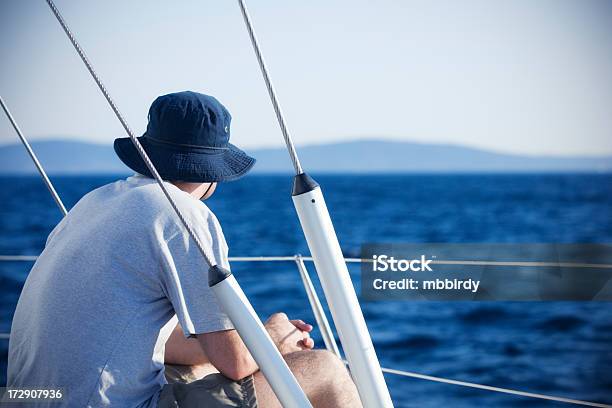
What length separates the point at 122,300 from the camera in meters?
1.24

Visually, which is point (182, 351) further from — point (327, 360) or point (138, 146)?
point (138, 146)

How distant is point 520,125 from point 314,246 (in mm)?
34030

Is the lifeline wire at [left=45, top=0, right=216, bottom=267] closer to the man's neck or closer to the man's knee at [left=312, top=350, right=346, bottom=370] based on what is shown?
the man's neck

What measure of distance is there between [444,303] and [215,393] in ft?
35.0

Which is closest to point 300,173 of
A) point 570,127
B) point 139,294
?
point 139,294

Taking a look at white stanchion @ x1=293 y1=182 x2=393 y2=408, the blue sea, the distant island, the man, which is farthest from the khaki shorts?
the distant island

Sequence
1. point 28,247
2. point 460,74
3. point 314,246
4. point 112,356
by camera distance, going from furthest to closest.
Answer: point 460,74 < point 28,247 < point 112,356 < point 314,246

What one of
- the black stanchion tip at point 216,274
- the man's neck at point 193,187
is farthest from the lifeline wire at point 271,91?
the man's neck at point 193,187

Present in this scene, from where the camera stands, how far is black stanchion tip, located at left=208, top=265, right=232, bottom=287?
1143mm

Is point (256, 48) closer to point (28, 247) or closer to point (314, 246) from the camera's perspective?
point (314, 246)

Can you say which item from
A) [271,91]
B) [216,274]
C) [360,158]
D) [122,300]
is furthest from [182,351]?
[360,158]

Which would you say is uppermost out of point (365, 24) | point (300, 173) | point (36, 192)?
point (300, 173)

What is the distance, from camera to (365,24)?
29062mm

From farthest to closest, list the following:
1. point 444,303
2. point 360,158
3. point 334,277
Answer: point 360,158, point 444,303, point 334,277
